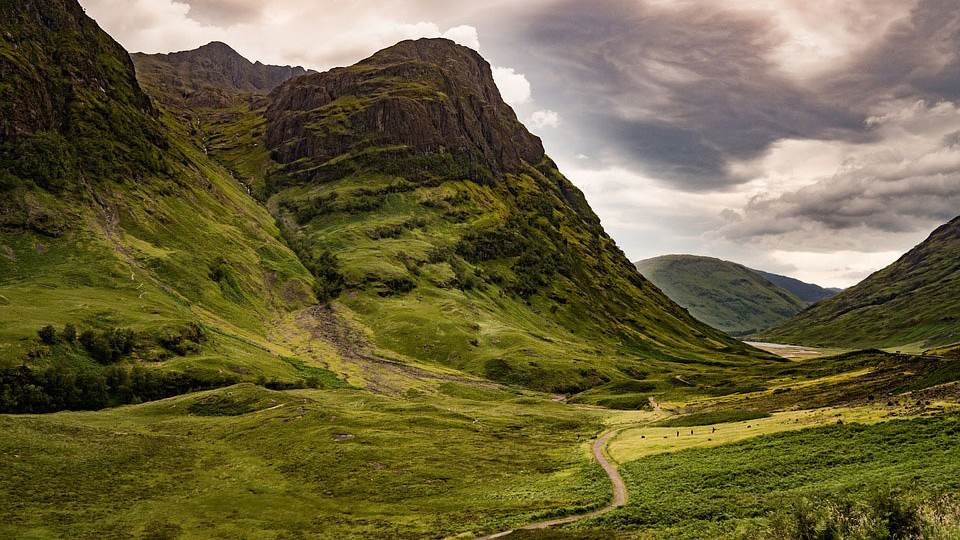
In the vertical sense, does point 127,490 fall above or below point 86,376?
below

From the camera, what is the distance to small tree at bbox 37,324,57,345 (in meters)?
114

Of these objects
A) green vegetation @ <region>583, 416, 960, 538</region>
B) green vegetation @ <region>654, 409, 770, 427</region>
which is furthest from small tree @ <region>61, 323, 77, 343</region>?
green vegetation @ <region>654, 409, 770, 427</region>

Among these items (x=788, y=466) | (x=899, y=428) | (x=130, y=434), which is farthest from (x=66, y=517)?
(x=899, y=428)

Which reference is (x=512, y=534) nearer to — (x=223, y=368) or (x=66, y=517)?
(x=66, y=517)

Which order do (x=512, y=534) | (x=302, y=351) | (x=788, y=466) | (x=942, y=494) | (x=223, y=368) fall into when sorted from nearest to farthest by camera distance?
1. (x=942, y=494)
2. (x=512, y=534)
3. (x=788, y=466)
4. (x=223, y=368)
5. (x=302, y=351)

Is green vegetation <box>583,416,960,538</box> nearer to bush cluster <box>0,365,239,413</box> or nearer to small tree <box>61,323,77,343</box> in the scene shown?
bush cluster <box>0,365,239,413</box>

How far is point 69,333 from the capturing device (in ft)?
395

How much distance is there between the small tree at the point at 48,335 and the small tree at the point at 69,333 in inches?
121

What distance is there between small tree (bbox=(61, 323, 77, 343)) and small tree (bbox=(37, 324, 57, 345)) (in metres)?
3.06

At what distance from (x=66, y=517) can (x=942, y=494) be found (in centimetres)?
7270

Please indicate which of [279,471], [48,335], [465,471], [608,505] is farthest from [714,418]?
Answer: [48,335]

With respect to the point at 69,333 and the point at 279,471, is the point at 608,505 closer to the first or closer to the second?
the point at 279,471

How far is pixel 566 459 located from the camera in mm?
80062

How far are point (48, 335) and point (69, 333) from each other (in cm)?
539
